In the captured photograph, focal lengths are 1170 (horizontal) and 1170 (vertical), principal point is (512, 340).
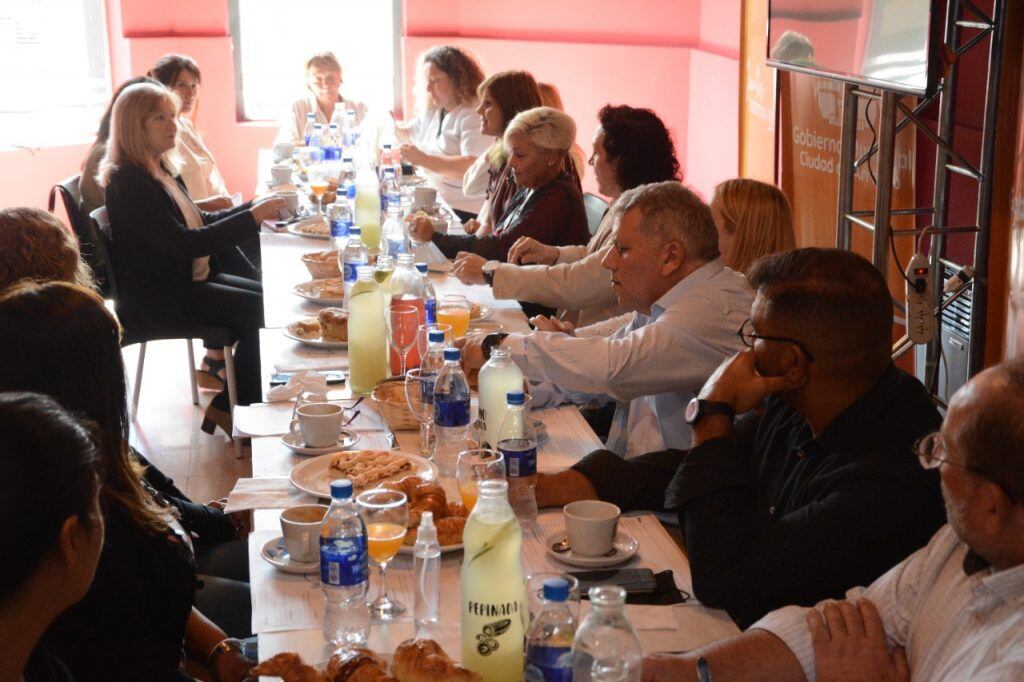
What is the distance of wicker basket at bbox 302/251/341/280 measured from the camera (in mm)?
3781

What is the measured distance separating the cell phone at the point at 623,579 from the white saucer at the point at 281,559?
0.41m

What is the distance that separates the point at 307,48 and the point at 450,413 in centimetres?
688

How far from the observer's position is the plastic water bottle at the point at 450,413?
223 cm

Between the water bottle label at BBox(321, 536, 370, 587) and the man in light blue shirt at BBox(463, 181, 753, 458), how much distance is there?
1096 mm

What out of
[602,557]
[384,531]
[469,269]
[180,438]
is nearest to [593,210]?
[469,269]

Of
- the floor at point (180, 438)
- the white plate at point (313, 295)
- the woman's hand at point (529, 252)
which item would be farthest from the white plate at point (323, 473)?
the floor at point (180, 438)

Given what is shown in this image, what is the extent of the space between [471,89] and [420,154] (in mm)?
632

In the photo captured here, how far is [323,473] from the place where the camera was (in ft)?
7.09

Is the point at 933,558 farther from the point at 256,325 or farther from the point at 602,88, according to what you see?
the point at 602,88

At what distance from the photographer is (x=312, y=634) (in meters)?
1.64

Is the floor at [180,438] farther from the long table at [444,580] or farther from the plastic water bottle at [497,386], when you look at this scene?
the plastic water bottle at [497,386]

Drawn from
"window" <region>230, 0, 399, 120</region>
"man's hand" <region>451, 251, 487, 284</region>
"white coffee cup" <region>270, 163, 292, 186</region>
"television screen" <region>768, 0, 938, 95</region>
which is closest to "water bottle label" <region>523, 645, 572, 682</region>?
"man's hand" <region>451, 251, 487, 284</region>

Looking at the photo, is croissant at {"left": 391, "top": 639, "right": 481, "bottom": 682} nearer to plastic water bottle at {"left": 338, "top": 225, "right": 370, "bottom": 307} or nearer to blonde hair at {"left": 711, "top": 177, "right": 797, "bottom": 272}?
plastic water bottle at {"left": 338, "top": 225, "right": 370, "bottom": 307}

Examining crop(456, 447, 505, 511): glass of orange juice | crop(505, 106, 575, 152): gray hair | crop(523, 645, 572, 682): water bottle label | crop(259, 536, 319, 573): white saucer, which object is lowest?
crop(259, 536, 319, 573): white saucer
